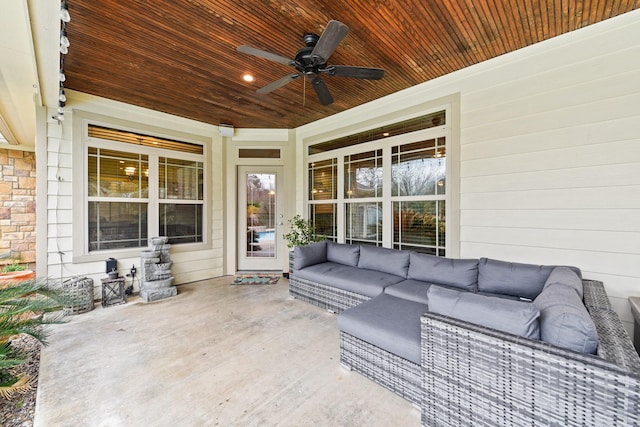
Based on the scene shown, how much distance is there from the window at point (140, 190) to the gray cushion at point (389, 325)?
3866mm

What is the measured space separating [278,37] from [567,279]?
330 cm

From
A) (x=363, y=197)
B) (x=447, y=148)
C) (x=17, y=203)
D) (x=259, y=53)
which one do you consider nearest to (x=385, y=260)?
(x=363, y=197)

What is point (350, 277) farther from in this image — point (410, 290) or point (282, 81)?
point (282, 81)

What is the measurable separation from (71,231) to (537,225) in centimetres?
593

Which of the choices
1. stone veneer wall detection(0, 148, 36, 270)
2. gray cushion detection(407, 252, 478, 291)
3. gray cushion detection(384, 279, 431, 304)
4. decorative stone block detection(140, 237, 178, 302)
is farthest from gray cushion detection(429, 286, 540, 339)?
stone veneer wall detection(0, 148, 36, 270)

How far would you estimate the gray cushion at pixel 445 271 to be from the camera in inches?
110

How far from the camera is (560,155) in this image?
2.60 meters

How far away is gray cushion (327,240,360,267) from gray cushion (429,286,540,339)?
213cm

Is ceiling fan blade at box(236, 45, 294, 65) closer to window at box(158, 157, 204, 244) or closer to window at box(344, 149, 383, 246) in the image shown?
window at box(344, 149, 383, 246)

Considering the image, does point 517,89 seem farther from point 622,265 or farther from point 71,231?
point 71,231

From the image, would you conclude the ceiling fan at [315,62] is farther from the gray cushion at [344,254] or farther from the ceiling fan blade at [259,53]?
the gray cushion at [344,254]

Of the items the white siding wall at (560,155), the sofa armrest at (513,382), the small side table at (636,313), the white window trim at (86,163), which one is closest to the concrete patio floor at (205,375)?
the sofa armrest at (513,382)

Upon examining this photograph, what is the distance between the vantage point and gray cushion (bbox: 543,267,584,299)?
1.79 m

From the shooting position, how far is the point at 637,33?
2.26 meters
